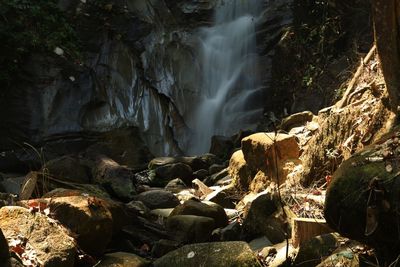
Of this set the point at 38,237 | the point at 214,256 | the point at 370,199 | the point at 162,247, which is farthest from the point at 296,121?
the point at 370,199

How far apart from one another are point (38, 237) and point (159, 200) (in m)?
3.72

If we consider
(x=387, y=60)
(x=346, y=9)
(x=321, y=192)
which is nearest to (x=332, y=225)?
(x=387, y=60)

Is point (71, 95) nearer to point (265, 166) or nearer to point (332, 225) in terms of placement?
point (265, 166)

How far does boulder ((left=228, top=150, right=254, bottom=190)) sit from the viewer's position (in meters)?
7.84

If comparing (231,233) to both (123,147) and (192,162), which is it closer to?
(192,162)

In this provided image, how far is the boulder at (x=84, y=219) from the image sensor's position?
15.0 ft

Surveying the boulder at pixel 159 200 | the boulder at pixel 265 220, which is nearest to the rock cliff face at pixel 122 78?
the boulder at pixel 159 200

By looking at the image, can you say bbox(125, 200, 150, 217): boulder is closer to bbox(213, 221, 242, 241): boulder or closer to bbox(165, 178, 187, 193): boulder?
bbox(213, 221, 242, 241): boulder

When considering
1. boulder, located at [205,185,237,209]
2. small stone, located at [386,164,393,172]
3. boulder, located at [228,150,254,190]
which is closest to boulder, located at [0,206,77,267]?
small stone, located at [386,164,393,172]

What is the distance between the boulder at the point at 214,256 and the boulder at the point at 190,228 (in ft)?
3.79

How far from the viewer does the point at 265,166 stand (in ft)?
23.8

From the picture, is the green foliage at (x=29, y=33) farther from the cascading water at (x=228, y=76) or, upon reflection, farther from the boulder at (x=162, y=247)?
the boulder at (x=162, y=247)

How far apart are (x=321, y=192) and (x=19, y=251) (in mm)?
3254

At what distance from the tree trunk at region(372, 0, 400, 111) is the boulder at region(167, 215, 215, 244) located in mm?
2472
